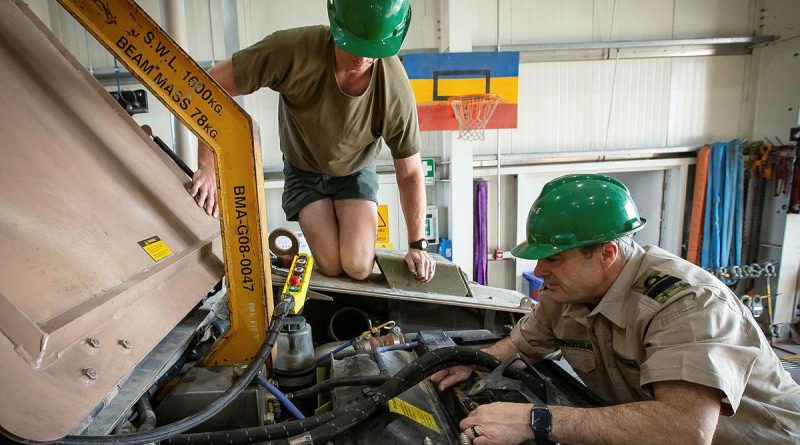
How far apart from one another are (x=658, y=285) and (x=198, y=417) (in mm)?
1235

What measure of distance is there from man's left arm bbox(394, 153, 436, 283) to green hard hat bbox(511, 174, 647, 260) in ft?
3.18

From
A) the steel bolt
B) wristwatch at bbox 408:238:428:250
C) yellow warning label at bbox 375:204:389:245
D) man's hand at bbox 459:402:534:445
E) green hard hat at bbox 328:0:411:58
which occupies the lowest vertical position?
yellow warning label at bbox 375:204:389:245

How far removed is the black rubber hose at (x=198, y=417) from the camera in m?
0.70

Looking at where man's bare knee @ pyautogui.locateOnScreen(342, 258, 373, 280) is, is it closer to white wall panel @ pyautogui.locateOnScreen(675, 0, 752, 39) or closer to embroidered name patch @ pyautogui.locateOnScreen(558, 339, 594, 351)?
embroidered name patch @ pyautogui.locateOnScreen(558, 339, 594, 351)

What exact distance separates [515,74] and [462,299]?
2.64m

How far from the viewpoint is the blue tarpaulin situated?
16.2ft

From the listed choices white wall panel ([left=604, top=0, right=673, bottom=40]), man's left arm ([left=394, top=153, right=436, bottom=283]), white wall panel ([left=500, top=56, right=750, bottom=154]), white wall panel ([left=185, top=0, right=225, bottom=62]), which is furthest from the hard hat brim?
white wall panel ([left=604, top=0, right=673, bottom=40])

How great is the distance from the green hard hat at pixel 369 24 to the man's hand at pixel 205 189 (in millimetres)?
756

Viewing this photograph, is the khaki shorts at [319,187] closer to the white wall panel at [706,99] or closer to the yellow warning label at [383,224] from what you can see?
the yellow warning label at [383,224]

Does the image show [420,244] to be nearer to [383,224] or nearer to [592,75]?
[383,224]

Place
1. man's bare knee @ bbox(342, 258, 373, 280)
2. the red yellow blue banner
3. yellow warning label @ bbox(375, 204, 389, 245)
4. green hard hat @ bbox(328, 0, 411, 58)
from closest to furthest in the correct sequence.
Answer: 1. green hard hat @ bbox(328, 0, 411, 58)
2. man's bare knee @ bbox(342, 258, 373, 280)
3. the red yellow blue banner
4. yellow warning label @ bbox(375, 204, 389, 245)

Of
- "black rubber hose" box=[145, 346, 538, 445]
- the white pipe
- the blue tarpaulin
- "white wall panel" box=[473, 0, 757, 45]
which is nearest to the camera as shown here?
"black rubber hose" box=[145, 346, 538, 445]

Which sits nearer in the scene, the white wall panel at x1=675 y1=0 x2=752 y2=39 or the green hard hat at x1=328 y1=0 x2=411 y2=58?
the green hard hat at x1=328 y1=0 x2=411 y2=58

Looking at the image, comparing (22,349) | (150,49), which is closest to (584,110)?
(150,49)
